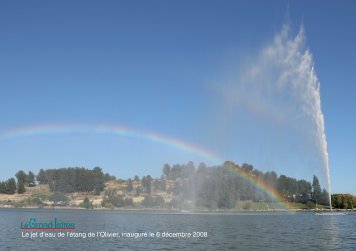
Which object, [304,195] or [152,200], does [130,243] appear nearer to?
[152,200]

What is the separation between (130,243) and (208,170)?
102 meters

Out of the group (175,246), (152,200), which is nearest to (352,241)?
(175,246)

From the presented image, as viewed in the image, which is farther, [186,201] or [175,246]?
[186,201]

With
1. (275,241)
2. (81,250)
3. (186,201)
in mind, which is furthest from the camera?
(186,201)

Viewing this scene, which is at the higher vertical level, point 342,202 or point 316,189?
point 316,189

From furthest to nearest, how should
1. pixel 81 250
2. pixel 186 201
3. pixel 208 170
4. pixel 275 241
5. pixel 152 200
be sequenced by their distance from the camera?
1. pixel 152 200
2. pixel 186 201
3. pixel 208 170
4. pixel 275 241
5. pixel 81 250

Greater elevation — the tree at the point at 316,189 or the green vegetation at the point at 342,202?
the tree at the point at 316,189

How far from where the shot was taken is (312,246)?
4194cm

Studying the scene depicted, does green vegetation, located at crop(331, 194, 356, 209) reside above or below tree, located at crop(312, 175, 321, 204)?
below

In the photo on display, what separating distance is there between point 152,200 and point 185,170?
166ft

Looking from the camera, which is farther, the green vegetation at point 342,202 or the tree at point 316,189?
the tree at point 316,189

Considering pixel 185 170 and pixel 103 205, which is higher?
pixel 185 170

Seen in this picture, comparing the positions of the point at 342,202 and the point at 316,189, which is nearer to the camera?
the point at 342,202

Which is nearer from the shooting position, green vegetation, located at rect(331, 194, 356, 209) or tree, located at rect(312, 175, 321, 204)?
green vegetation, located at rect(331, 194, 356, 209)
